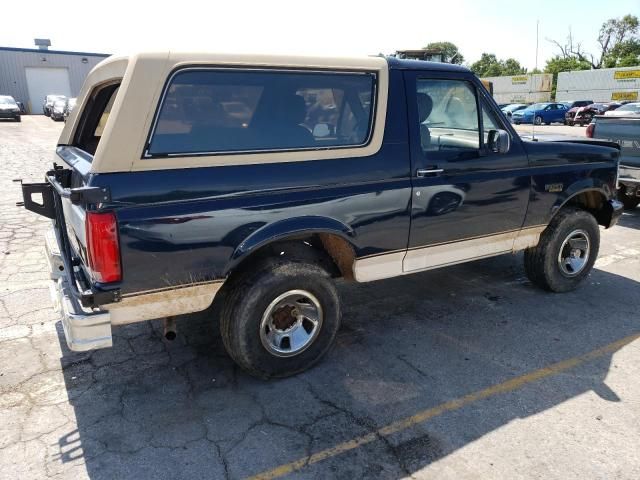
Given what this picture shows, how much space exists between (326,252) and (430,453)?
→ 1513 mm

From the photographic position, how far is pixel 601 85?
4119 centimetres

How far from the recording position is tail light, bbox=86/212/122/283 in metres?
2.52

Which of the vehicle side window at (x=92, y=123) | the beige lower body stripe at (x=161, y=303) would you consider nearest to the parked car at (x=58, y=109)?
the vehicle side window at (x=92, y=123)

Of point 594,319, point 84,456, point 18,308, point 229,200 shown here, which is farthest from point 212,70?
point 594,319

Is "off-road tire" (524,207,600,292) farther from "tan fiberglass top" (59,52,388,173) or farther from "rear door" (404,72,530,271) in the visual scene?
"tan fiberglass top" (59,52,388,173)

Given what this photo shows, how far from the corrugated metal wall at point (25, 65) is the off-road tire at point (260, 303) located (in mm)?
39843

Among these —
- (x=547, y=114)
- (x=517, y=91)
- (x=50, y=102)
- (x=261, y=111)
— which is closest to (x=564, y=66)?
(x=517, y=91)

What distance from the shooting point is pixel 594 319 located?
14.3ft

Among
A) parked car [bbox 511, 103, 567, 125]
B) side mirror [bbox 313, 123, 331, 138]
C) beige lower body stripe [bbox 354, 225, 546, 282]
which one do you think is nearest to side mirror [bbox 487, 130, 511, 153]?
beige lower body stripe [bbox 354, 225, 546, 282]

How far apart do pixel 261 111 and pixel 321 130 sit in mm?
435

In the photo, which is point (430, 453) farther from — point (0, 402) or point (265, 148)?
point (0, 402)

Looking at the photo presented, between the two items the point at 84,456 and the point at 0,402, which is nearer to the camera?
the point at 84,456

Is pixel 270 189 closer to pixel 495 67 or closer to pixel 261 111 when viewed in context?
pixel 261 111

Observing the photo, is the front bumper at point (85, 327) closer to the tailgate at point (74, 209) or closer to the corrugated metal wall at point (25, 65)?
the tailgate at point (74, 209)
